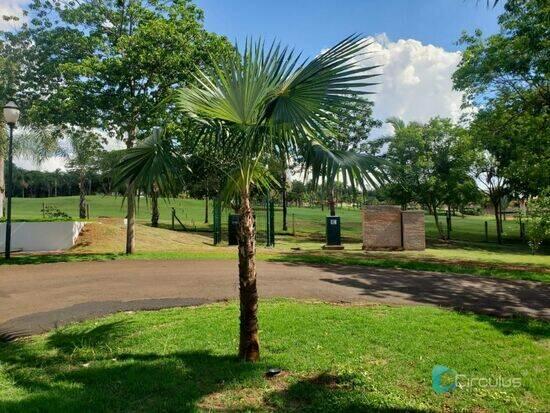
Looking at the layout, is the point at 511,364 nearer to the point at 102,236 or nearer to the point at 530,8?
the point at 530,8

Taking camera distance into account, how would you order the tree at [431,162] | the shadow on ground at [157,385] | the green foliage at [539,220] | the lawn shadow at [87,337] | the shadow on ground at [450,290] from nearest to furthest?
1. the shadow on ground at [157,385]
2. the lawn shadow at [87,337]
3. the shadow on ground at [450,290]
4. the green foliage at [539,220]
5. the tree at [431,162]

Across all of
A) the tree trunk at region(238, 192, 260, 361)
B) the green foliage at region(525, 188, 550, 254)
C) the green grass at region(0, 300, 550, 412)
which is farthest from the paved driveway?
the tree trunk at region(238, 192, 260, 361)

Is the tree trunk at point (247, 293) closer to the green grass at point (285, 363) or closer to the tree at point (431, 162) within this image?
the green grass at point (285, 363)

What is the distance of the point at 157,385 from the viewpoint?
164 inches

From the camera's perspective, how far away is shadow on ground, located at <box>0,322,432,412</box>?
148 inches

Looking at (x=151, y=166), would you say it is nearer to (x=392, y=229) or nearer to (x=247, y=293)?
(x=247, y=293)

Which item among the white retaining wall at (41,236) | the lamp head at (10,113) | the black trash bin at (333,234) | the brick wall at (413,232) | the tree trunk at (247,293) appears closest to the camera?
the tree trunk at (247,293)

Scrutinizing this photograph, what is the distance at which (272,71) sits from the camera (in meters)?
4.76

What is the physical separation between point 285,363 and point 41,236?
47.8ft

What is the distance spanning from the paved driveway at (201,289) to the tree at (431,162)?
660 inches

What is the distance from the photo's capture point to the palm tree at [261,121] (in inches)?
171

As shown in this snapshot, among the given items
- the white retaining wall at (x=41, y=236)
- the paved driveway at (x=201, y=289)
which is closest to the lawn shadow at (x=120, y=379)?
the paved driveway at (x=201, y=289)

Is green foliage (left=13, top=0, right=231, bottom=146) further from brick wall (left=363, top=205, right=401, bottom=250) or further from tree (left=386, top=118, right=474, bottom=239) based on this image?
tree (left=386, top=118, right=474, bottom=239)

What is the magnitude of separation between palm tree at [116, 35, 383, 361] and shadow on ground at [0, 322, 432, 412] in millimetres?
617
